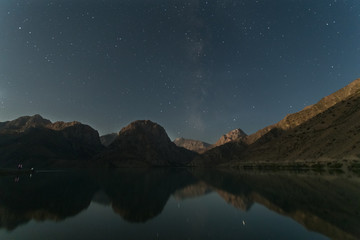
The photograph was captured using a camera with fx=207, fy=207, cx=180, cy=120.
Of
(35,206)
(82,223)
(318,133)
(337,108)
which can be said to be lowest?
(82,223)

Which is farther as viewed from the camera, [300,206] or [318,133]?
[318,133]

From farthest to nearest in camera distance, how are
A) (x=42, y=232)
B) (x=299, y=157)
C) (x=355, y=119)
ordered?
1. (x=299, y=157)
2. (x=355, y=119)
3. (x=42, y=232)

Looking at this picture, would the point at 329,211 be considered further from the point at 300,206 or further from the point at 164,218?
the point at 164,218

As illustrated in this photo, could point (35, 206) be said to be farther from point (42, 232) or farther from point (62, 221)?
point (42, 232)

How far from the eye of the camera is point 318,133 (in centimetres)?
15838

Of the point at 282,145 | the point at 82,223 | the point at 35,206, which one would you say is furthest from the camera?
the point at 282,145

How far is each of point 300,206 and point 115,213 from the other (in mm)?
23646

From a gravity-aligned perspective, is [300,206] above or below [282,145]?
below

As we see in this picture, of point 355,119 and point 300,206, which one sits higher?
point 355,119

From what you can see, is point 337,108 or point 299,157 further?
point 337,108

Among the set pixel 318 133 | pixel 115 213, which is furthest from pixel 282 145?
pixel 115 213

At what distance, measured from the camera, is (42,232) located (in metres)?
17.7

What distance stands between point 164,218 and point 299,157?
153802 millimetres

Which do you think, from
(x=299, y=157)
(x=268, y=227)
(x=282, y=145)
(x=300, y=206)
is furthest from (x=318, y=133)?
(x=268, y=227)
